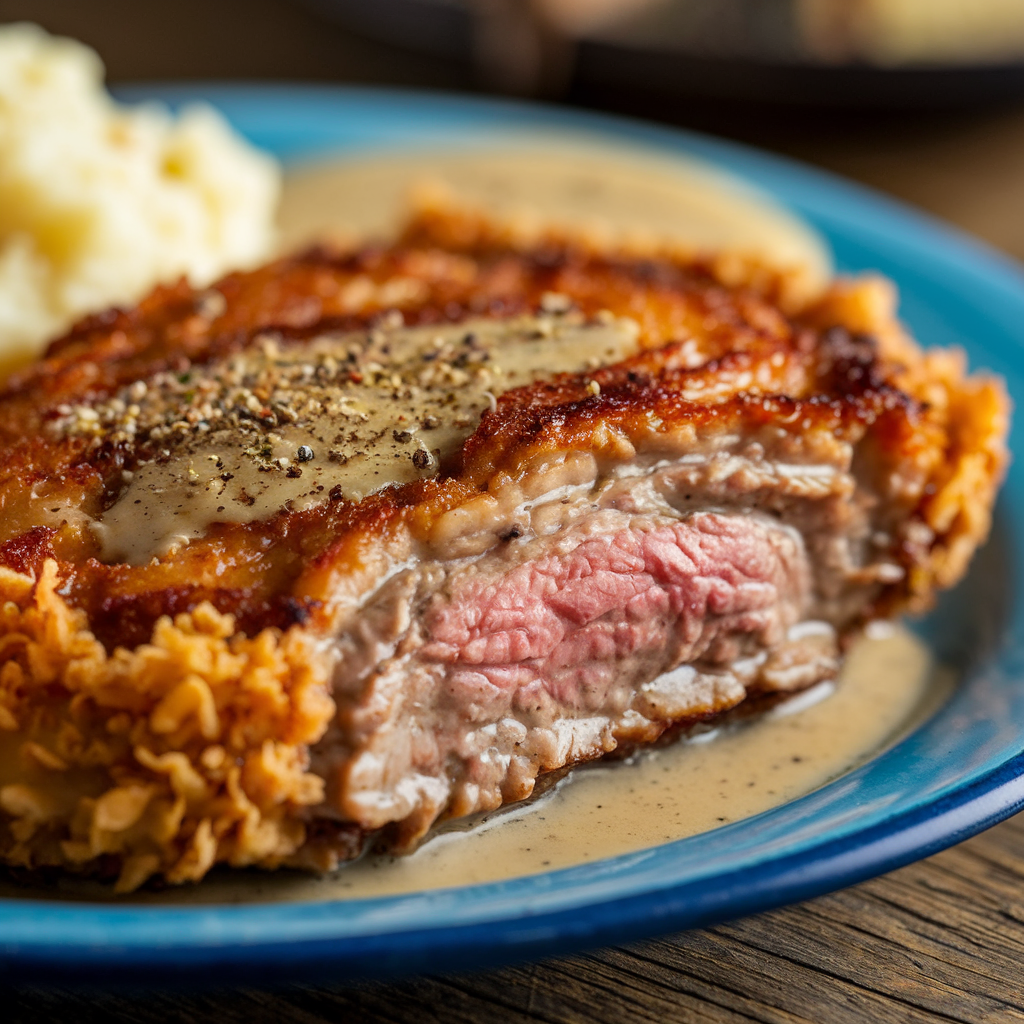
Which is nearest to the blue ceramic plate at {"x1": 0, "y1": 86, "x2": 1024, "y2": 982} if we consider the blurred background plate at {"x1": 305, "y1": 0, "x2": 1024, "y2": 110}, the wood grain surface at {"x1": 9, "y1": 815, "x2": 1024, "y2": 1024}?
the wood grain surface at {"x1": 9, "y1": 815, "x2": 1024, "y2": 1024}

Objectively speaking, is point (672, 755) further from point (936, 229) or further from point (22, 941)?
point (936, 229)

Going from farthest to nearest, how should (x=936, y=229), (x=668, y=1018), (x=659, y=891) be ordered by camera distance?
1. (x=936, y=229)
2. (x=668, y=1018)
3. (x=659, y=891)

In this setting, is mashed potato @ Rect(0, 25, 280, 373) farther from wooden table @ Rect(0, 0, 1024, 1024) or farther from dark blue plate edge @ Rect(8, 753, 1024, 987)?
dark blue plate edge @ Rect(8, 753, 1024, 987)

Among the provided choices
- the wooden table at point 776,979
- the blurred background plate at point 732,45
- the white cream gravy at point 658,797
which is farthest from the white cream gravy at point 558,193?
the wooden table at point 776,979

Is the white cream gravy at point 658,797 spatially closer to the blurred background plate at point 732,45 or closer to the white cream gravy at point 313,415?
the white cream gravy at point 313,415

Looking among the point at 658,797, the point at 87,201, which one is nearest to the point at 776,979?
the point at 658,797

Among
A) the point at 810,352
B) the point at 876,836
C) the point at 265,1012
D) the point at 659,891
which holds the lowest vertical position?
the point at 265,1012

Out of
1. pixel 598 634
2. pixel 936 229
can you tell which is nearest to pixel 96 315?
pixel 598 634
